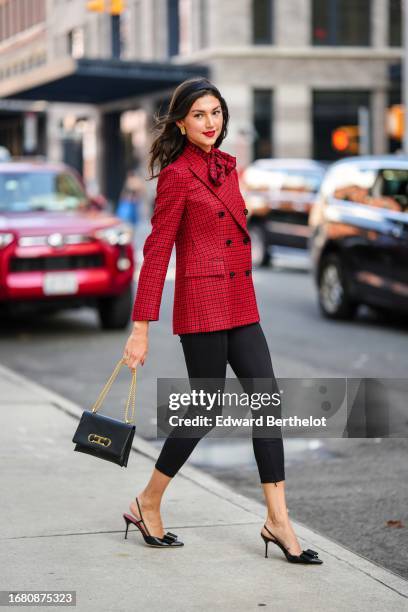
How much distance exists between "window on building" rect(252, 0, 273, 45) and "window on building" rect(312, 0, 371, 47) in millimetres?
1570

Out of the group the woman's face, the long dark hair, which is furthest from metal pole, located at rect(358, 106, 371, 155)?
the woman's face

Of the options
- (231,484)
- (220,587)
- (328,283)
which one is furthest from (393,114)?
(220,587)

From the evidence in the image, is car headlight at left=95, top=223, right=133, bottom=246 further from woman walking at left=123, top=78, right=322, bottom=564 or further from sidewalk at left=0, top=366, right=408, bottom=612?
woman walking at left=123, top=78, right=322, bottom=564

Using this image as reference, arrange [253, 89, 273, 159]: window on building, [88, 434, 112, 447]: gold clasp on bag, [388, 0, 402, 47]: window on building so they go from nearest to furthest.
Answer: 1. [88, 434, 112, 447]: gold clasp on bag
2. [253, 89, 273, 159]: window on building
3. [388, 0, 402, 47]: window on building

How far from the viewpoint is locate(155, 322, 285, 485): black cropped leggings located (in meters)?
4.66

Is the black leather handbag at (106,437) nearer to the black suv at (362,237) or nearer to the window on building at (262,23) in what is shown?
the black suv at (362,237)

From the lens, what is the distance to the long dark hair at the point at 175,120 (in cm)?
463

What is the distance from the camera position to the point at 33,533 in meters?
4.98

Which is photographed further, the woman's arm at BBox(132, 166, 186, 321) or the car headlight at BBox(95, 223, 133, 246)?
the car headlight at BBox(95, 223, 133, 246)

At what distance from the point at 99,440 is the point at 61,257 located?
7263 mm

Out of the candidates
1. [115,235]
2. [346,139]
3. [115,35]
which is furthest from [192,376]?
[115,35]

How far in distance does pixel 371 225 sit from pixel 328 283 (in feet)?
4.33

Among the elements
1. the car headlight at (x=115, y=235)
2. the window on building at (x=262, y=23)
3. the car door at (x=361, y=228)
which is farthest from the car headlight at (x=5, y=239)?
the window on building at (x=262, y=23)

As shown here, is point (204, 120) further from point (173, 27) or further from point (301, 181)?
point (173, 27)
